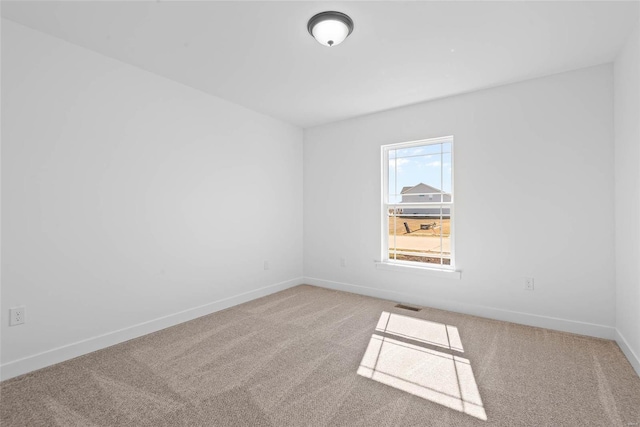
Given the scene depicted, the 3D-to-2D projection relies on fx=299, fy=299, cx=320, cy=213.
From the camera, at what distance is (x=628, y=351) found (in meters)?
2.32

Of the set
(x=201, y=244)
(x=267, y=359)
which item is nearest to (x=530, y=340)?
(x=267, y=359)

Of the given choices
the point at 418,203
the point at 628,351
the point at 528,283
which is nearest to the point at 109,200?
the point at 418,203

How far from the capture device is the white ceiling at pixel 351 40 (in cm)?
201

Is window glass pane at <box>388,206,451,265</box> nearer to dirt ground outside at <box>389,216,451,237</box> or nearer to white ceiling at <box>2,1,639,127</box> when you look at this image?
dirt ground outside at <box>389,216,451,237</box>

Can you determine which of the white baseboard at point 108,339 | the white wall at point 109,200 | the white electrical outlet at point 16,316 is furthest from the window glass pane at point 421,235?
the white electrical outlet at point 16,316

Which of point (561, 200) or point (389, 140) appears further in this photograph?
point (389, 140)

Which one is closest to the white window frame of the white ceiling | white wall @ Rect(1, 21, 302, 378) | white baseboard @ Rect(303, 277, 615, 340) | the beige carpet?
white baseboard @ Rect(303, 277, 615, 340)

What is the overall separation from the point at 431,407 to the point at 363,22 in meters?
2.58

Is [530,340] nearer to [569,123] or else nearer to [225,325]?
[569,123]

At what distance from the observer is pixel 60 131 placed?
2350mm

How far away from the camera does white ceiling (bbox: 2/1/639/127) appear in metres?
2.01

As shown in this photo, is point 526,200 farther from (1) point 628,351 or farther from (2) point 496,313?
(1) point 628,351

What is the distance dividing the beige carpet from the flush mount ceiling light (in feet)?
7.99

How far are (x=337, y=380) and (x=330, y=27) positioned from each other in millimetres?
2466
